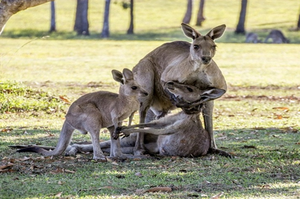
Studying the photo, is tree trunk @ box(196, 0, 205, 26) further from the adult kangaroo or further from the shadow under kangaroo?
the shadow under kangaroo

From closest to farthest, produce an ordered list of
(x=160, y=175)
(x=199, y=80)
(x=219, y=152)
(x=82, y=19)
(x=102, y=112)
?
1. (x=160, y=175)
2. (x=102, y=112)
3. (x=199, y=80)
4. (x=219, y=152)
5. (x=82, y=19)

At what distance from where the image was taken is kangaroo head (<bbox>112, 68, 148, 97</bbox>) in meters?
6.70

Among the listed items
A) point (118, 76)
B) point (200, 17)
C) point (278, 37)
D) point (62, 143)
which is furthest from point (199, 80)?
point (200, 17)

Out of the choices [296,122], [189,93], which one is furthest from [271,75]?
[189,93]

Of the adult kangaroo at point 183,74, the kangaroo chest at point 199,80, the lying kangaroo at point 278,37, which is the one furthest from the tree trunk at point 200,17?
the kangaroo chest at point 199,80

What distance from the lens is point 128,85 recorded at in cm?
673

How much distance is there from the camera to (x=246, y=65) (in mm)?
22141

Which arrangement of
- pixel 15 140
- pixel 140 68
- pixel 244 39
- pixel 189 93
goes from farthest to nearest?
pixel 244 39 < pixel 15 140 < pixel 140 68 < pixel 189 93

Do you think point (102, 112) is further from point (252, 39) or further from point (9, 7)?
point (252, 39)

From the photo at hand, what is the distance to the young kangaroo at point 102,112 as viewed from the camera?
264 inches

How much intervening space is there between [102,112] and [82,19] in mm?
34900

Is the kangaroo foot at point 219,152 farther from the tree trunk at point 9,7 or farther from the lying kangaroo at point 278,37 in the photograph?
the lying kangaroo at point 278,37

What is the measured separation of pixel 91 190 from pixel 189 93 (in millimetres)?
1987

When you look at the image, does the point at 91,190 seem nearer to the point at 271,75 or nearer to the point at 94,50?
the point at 271,75
